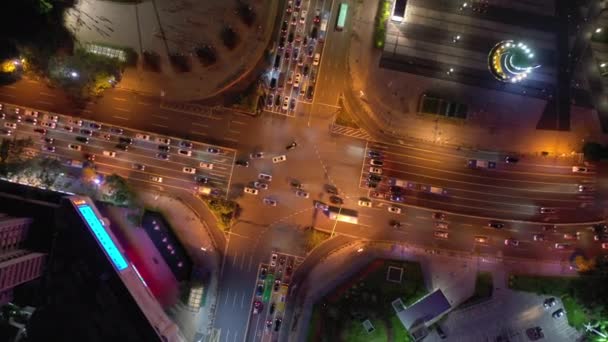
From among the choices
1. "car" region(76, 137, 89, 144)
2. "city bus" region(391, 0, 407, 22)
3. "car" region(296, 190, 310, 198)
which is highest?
"city bus" region(391, 0, 407, 22)

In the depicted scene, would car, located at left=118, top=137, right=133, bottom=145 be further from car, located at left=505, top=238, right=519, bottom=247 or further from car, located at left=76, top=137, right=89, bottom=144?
car, located at left=505, top=238, right=519, bottom=247

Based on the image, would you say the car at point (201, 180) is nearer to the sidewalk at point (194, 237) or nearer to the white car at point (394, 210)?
the sidewalk at point (194, 237)

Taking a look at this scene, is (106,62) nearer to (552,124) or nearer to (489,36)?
(489,36)

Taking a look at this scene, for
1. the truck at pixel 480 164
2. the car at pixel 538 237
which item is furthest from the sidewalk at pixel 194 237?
the car at pixel 538 237

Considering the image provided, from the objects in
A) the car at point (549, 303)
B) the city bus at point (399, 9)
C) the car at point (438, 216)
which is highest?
the city bus at point (399, 9)

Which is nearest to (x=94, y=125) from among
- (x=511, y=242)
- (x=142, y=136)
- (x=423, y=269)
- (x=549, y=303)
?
(x=142, y=136)

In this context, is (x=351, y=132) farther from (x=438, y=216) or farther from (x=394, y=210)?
(x=438, y=216)

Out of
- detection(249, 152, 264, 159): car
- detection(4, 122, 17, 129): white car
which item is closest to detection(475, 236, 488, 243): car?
detection(249, 152, 264, 159): car
